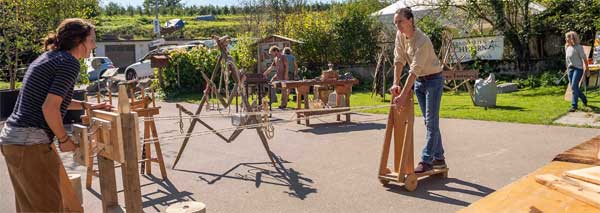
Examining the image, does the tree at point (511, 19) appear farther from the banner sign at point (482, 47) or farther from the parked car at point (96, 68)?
the parked car at point (96, 68)

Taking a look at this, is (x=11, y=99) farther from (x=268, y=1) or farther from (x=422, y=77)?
(x=268, y=1)

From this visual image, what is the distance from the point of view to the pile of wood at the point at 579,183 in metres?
1.92

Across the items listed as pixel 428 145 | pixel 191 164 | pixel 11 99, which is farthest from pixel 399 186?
pixel 11 99

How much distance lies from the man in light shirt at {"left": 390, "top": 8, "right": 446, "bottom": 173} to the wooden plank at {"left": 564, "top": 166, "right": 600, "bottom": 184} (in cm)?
293

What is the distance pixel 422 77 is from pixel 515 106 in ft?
23.5

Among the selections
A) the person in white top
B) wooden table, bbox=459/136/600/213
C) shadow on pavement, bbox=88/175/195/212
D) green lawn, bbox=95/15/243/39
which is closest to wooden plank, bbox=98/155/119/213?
shadow on pavement, bbox=88/175/195/212

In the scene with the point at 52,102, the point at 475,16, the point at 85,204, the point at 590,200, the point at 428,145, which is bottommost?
the point at 85,204

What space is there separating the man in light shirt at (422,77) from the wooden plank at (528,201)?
120 inches

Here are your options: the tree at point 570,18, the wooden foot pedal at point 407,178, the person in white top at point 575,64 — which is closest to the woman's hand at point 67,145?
the wooden foot pedal at point 407,178

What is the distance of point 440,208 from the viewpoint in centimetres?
475

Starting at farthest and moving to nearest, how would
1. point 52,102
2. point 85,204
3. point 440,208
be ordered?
point 85,204 < point 440,208 < point 52,102

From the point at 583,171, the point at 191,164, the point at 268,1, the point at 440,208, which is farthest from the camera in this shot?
the point at 268,1

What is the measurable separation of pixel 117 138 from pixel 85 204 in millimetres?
Answer: 2483

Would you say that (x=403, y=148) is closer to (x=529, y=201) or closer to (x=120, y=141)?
(x=120, y=141)
